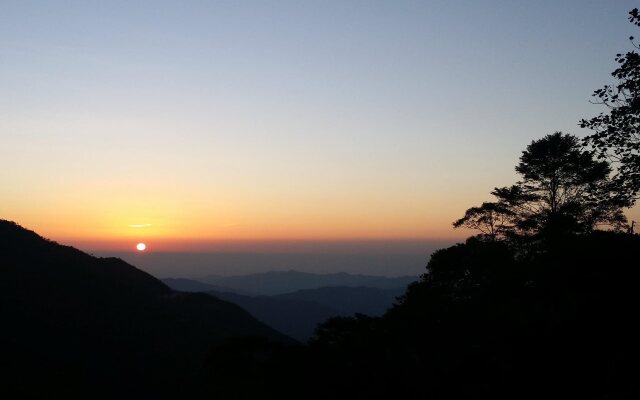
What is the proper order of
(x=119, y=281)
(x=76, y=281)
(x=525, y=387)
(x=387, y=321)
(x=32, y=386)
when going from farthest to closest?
(x=119, y=281) < (x=76, y=281) < (x=32, y=386) < (x=387, y=321) < (x=525, y=387)

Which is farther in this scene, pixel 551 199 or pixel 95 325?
pixel 95 325

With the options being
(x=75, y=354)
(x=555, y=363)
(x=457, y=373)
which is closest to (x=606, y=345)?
(x=555, y=363)

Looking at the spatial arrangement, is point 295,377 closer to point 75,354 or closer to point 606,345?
point 606,345

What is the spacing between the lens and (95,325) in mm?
64625

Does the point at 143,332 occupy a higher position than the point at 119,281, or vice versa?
the point at 119,281

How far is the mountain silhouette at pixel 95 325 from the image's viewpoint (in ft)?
168

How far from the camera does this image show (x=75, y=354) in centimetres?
5506

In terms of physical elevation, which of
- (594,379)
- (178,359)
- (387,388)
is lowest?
(178,359)

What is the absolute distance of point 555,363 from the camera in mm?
16156

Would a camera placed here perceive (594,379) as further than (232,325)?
No

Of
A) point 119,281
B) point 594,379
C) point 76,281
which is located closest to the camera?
point 594,379

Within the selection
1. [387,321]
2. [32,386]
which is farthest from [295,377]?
[32,386]

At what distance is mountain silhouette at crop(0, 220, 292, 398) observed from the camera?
51188mm

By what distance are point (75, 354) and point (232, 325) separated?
→ 2505 cm
